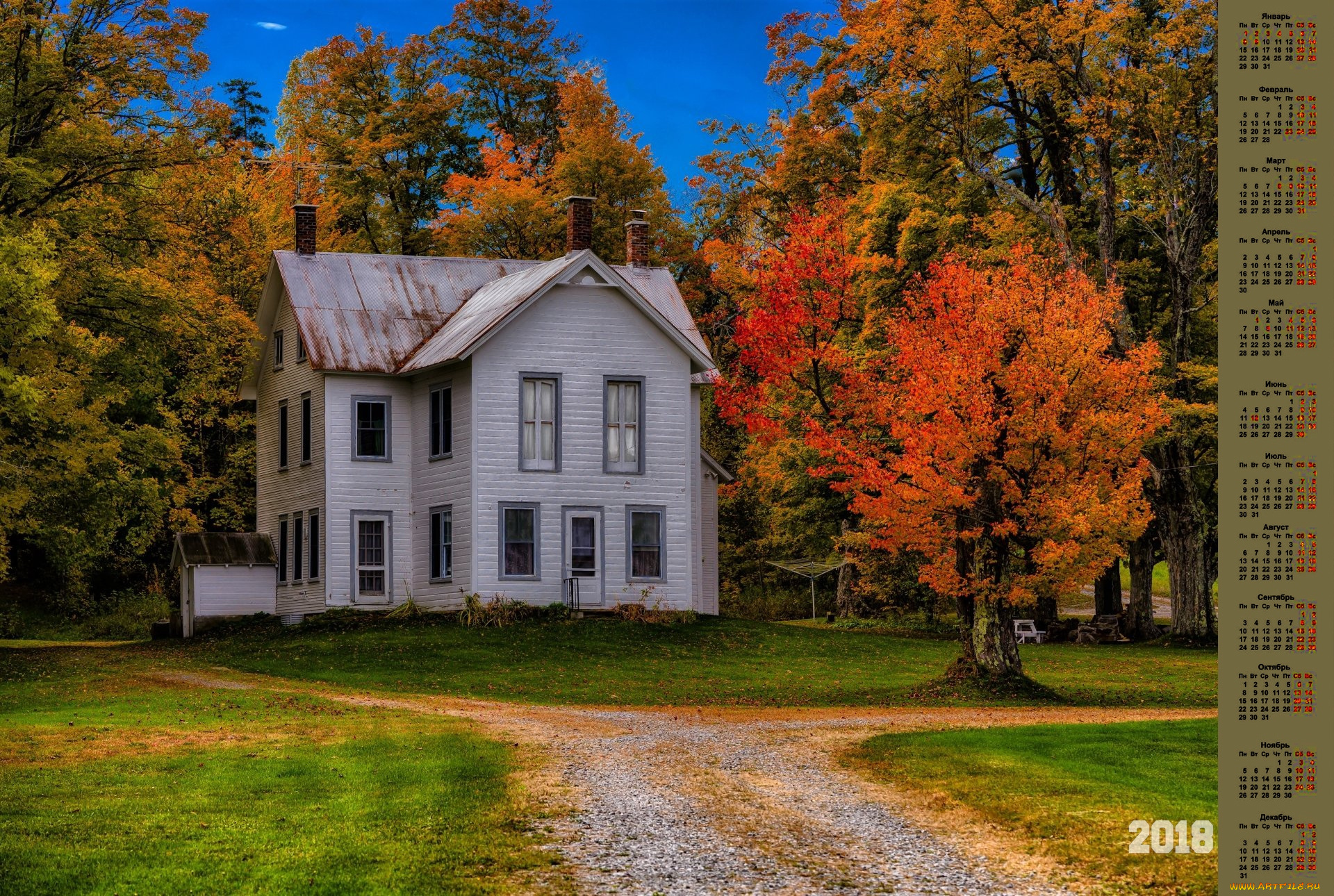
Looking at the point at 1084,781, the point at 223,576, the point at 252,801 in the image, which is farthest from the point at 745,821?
the point at 223,576

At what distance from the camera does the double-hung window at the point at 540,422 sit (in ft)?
125

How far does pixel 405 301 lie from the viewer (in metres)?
41.8

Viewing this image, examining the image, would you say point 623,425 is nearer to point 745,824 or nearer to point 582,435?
point 582,435

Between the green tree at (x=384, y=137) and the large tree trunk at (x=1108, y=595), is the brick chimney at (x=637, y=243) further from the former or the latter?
the large tree trunk at (x=1108, y=595)

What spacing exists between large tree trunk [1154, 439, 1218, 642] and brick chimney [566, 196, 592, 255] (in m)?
16.9

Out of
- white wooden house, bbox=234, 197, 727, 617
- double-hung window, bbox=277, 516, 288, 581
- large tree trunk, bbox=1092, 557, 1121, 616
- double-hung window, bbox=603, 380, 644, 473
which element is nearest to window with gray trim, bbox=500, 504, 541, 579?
white wooden house, bbox=234, 197, 727, 617

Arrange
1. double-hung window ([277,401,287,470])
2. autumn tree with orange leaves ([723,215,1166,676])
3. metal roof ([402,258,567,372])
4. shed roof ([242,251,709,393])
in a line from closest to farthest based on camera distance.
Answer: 1. autumn tree with orange leaves ([723,215,1166,676])
2. metal roof ([402,258,567,372])
3. shed roof ([242,251,709,393])
4. double-hung window ([277,401,287,470])

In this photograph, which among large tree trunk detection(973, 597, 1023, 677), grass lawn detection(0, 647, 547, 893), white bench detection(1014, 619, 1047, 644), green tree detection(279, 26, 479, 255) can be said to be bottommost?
white bench detection(1014, 619, 1047, 644)

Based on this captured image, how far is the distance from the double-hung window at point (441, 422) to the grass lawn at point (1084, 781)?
20423 mm

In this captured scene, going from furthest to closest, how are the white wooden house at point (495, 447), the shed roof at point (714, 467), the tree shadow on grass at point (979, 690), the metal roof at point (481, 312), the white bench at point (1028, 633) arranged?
the white bench at point (1028, 633) → the shed roof at point (714, 467) → the white wooden house at point (495, 447) → the metal roof at point (481, 312) → the tree shadow on grass at point (979, 690)

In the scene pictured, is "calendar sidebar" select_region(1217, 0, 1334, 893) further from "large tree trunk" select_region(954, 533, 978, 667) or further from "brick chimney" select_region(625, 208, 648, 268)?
"brick chimney" select_region(625, 208, 648, 268)

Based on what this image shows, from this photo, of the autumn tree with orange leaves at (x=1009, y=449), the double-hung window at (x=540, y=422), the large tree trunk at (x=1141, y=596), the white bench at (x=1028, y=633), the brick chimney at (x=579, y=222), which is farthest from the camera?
the white bench at (x=1028, y=633)

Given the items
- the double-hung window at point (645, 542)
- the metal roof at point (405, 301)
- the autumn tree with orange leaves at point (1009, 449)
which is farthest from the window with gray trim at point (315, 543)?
the autumn tree with orange leaves at point (1009, 449)

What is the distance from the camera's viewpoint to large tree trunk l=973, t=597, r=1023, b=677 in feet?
92.9
